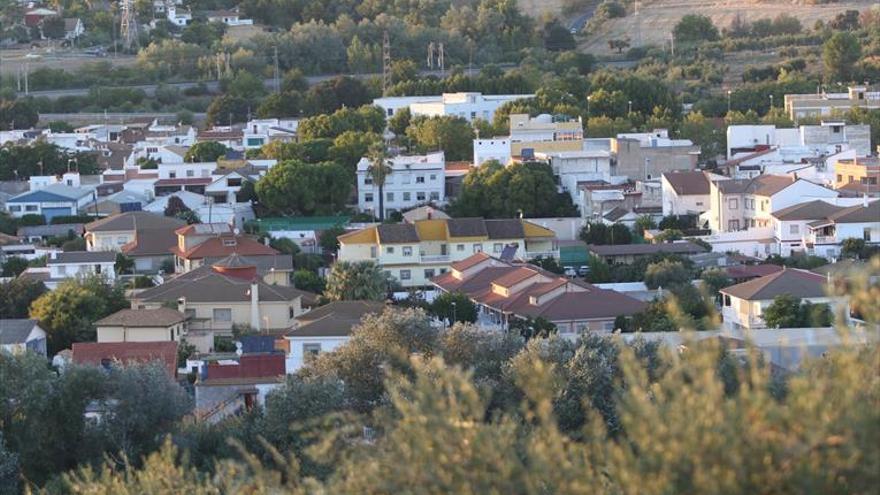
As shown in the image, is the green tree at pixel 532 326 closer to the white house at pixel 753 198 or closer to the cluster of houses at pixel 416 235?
the cluster of houses at pixel 416 235

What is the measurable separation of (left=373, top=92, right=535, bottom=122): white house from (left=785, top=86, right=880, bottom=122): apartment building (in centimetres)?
545

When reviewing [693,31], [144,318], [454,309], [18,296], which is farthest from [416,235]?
[693,31]

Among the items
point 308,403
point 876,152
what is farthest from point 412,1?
point 308,403

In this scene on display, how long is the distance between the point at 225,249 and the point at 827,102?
1782 centimetres

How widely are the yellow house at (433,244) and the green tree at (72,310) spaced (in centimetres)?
383

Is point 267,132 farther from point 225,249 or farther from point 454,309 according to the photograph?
point 454,309

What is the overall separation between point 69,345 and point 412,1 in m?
46.0

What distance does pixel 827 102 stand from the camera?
39625 millimetres

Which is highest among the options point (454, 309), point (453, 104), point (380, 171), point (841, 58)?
point (841, 58)

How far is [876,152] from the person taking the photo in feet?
113

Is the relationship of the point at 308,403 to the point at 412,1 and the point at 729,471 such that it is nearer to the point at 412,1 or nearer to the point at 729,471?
the point at 729,471

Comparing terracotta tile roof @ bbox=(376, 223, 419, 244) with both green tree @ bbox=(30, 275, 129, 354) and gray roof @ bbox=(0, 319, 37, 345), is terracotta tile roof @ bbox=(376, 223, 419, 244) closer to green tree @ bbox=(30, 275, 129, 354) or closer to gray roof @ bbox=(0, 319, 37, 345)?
green tree @ bbox=(30, 275, 129, 354)

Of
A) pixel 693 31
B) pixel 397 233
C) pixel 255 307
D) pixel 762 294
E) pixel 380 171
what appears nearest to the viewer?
pixel 762 294

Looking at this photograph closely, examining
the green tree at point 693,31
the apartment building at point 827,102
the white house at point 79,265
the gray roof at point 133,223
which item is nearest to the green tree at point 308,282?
the white house at point 79,265
